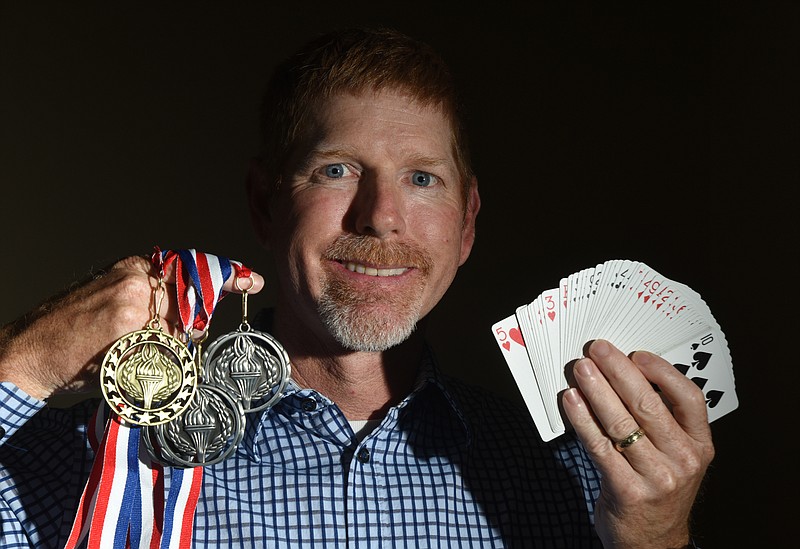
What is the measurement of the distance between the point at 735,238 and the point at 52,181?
2.58 meters

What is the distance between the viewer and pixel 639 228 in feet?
11.9

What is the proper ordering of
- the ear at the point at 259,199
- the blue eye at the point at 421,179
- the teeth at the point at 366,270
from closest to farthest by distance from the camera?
the teeth at the point at 366,270
the blue eye at the point at 421,179
the ear at the point at 259,199

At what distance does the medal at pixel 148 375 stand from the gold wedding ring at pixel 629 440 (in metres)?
0.91

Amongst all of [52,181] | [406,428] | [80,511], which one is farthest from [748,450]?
[52,181]

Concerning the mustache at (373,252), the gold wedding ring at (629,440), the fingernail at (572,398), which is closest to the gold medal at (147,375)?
the mustache at (373,252)

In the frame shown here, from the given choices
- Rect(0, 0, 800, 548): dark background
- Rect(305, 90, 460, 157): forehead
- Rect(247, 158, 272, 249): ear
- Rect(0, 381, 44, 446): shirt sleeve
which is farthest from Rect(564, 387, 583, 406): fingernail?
Rect(0, 0, 800, 548): dark background

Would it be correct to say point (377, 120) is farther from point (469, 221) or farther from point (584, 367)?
point (584, 367)

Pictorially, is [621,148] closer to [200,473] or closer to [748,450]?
[748,450]

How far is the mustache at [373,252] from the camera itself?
2.20 meters

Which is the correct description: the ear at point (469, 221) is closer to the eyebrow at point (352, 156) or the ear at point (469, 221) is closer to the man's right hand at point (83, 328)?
the eyebrow at point (352, 156)

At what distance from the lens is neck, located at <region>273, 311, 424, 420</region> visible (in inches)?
94.4

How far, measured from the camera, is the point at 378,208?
218 centimetres

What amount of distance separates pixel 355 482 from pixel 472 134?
1.84 m

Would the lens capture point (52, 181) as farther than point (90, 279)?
Yes
